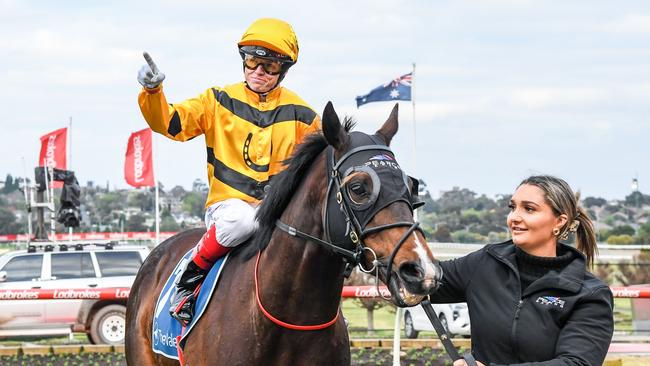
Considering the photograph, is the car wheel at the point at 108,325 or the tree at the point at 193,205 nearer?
the car wheel at the point at 108,325

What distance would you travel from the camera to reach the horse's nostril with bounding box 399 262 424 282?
11.2 feet

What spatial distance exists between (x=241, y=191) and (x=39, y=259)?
35.8 ft

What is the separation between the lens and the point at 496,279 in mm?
3455

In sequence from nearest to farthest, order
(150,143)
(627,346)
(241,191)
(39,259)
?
(241,191), (627,346), (39,259), (150,143)

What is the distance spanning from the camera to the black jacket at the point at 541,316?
3186 mm

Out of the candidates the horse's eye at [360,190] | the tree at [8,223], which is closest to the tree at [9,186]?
the tree at [8,223]

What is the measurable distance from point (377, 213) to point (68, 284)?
11.7m

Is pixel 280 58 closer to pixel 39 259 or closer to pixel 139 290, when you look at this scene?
pixel 139 290

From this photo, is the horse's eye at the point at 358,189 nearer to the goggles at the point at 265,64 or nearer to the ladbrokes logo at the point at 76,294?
the goggles at the point at 265,64

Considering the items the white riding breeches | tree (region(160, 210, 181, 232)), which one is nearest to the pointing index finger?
the white riding breeches

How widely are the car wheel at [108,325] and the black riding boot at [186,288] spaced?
9354 millimetres

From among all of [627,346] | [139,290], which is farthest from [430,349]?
[139,290]

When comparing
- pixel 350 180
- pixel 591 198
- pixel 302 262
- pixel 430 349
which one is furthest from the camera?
pixel 591 198

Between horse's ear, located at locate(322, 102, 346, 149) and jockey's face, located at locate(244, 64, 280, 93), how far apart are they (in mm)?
931
